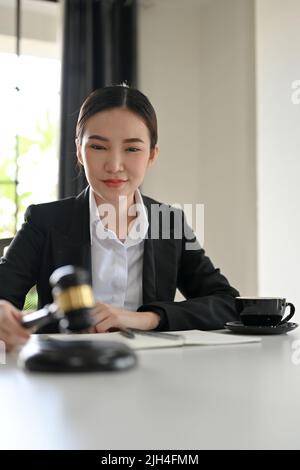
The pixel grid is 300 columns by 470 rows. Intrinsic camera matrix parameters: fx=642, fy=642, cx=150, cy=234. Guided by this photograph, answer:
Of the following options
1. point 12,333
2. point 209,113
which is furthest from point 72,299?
point 209,113

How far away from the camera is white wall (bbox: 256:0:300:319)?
3525 millimetres

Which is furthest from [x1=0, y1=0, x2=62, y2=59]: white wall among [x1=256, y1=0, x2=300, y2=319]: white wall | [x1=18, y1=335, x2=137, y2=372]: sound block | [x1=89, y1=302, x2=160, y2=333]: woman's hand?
[x1=18, y1=335, x2=137, y2=372]: sound block

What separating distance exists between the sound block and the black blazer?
68cm

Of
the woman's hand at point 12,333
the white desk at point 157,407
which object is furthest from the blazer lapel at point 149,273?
the white desk at point 157,407

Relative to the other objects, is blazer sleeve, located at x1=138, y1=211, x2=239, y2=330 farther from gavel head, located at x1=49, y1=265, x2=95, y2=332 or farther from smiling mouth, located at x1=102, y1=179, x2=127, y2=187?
gavel head, located at x1=49, y1=265, x2=95, y2=332

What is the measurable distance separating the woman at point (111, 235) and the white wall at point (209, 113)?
2.22 m

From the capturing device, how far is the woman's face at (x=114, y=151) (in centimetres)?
166

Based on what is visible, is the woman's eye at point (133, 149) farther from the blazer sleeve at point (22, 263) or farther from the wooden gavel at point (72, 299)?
the wooden gavel at point (72, 299)

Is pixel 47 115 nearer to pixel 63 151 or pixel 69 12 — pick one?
pixel 63 151

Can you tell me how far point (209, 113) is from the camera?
4383mm

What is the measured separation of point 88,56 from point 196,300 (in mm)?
2829

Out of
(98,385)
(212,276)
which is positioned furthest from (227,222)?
(98,385)

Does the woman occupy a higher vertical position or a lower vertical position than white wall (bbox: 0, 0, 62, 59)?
lower

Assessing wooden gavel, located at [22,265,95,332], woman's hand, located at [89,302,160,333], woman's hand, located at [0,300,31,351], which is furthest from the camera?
woman's hand, located at [89,302,160,333]
